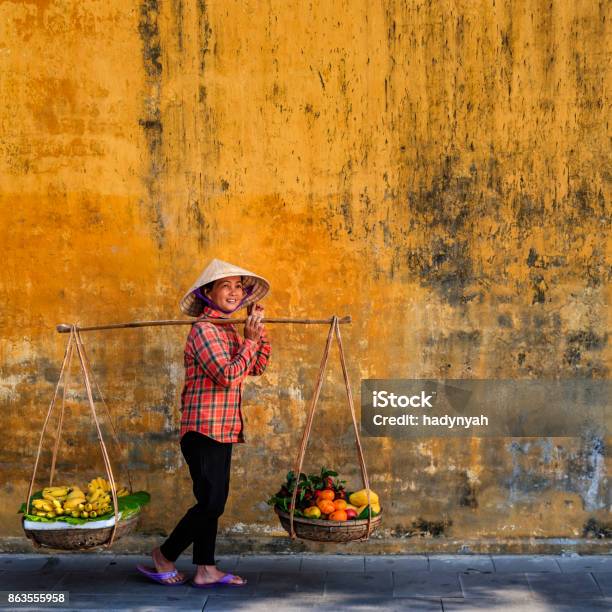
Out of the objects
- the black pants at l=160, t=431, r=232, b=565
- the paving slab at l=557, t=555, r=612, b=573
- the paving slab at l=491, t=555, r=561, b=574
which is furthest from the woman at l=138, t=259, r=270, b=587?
the paving slab at l=557, t=555, r=612, b=573

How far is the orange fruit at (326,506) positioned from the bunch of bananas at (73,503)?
111cm

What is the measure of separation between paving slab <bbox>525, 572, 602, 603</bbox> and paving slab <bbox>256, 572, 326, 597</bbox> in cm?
118

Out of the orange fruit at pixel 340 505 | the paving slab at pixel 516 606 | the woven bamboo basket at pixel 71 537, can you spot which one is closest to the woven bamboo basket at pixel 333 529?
the orange fruit at pixel 340 505

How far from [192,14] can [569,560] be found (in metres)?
4.02

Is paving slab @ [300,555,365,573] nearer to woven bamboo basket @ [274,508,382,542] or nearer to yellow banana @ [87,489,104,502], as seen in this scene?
woven bamboo basket @ [274,508,382,542]

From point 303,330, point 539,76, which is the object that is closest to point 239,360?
point 303,330

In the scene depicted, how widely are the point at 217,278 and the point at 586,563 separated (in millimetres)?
2752

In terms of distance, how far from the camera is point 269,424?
5.92m

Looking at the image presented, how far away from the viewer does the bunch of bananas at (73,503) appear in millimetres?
4910

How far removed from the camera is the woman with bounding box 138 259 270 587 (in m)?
4.97

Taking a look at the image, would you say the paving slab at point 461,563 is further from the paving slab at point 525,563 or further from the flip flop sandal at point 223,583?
the flip flop sandal at point 223,583

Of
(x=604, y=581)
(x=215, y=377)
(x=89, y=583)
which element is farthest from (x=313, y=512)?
(x=604, y=581)

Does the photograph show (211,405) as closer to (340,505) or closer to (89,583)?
(340,505)

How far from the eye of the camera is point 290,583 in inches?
210
